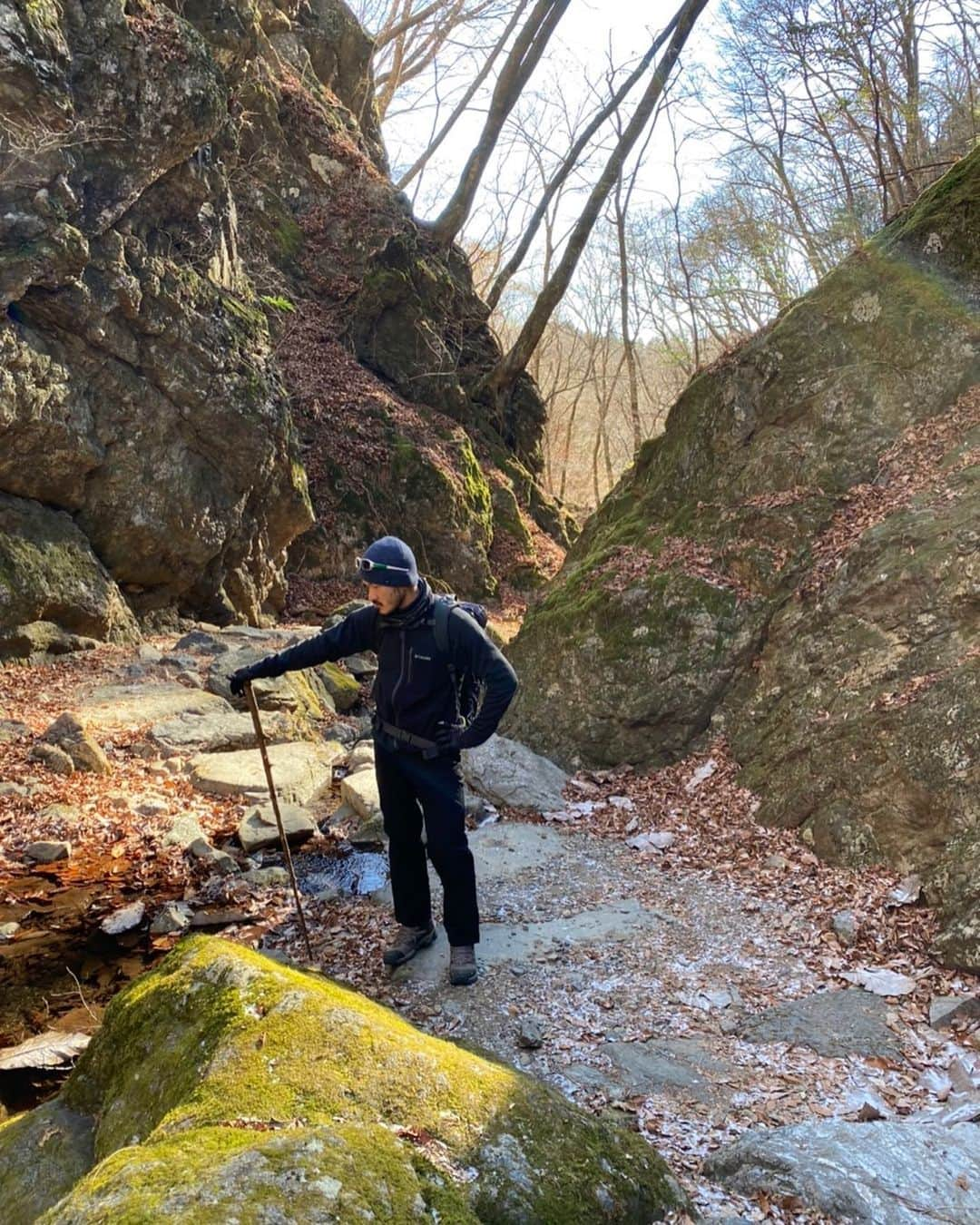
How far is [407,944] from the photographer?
5.07m

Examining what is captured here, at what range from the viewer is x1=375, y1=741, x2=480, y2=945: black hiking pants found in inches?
185

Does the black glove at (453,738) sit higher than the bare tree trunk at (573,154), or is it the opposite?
the bare tree trunk at (573,154)

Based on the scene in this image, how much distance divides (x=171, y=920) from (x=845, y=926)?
463 centimetres

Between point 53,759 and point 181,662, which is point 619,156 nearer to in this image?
point 181,662

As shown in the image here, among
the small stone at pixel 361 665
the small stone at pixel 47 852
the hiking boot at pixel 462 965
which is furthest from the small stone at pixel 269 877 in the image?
the small stone at pixel 361 665

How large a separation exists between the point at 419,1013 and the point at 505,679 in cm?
187

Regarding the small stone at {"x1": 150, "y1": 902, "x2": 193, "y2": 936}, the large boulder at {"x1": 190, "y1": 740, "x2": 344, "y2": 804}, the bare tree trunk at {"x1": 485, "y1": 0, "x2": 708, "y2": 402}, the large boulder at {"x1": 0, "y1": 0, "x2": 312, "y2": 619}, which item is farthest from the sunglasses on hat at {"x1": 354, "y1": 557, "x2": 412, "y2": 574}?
the bare tree trunk at {"x1": 485, "y1": 0, "x2": 708, "y2": 402}

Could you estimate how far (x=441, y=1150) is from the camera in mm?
2217

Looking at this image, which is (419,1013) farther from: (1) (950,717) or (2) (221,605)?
(2) (221,605)

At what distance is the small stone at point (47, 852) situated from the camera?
22.4ft

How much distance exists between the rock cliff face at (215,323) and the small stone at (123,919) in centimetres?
557

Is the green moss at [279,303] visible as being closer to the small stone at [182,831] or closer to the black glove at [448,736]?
the small stone at [182,831]

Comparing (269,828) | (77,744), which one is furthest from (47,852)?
(269,828)

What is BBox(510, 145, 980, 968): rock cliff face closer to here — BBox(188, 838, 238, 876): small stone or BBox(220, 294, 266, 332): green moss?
BBox(188, 838, 238, 876): small stone
